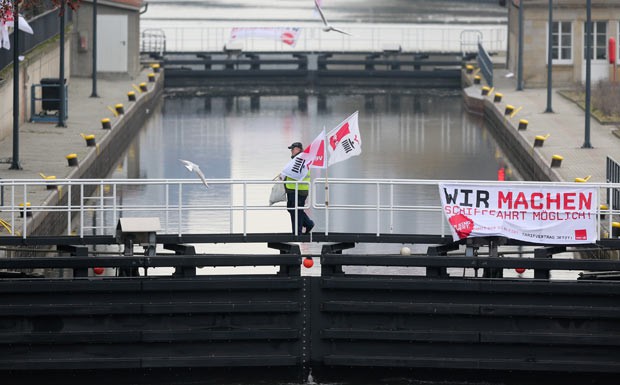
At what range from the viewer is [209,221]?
33969mm

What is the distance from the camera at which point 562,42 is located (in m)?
61.1

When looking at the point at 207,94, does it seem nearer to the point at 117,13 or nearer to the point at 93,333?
the point at 117,13

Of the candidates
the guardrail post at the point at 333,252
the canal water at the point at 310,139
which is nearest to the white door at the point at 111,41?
the canal water at the point at 310,139

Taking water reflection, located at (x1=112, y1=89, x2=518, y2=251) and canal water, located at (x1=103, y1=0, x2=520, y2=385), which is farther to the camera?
canal water, located at (x1=103, y1=0, x2=520, y2=385)

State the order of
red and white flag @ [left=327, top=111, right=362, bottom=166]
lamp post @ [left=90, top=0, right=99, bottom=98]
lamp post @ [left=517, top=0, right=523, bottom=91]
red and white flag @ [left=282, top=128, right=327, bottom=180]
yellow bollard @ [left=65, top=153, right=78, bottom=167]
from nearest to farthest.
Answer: red and white flag @ [left=327, top=111, right=362, bottom=166], red and white flag @ [left=282, top=128, right=327, bottom=180], yellow bollard @ [left=65, top=153, right=78, bottom=167], lamp post @ [left=90, top=0, right=99, bottom=98], lamp post @ [left=517, top=0, right=523, bottom=91]

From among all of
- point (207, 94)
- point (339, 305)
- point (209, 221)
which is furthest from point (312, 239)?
point (207, 94)

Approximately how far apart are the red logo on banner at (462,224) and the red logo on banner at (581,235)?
1585 millimetres

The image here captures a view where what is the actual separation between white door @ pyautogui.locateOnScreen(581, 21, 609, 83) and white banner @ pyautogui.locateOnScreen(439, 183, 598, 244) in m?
38.1

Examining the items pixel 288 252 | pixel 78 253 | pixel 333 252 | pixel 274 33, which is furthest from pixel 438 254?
pixel 274 33

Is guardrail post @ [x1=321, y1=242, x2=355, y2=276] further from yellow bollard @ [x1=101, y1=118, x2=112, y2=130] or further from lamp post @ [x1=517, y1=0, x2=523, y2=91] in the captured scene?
lamp post @ [x1=517, y1=0, x2=523, y2=91]

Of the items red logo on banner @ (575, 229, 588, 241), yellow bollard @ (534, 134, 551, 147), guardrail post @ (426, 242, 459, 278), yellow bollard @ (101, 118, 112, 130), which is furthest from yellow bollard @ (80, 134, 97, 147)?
red logo on banner @ (575, 229, 588, 241)

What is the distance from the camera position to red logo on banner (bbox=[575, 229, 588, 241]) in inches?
925

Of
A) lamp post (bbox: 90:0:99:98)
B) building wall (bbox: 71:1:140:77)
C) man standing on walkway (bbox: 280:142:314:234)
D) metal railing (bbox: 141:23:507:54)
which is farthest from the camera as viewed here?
metal railing (bbox: 141:23:507:54)

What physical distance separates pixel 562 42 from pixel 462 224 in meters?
38.9
